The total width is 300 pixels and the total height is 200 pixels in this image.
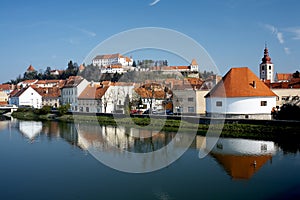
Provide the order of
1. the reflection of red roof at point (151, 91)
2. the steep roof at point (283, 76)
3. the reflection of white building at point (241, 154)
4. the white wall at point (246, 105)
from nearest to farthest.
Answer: the reflection of white building at point (241, 154) → the white wall at point (246, 105) → the reflection of red roof at point (151, 91) → the steep roof at point (283, 76)

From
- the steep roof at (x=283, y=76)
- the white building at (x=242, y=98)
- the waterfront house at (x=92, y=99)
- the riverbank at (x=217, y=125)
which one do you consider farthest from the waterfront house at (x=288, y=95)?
the steep roof at (x=283, y=76)

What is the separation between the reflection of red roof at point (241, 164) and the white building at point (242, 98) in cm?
831

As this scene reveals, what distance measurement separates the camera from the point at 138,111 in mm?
30703

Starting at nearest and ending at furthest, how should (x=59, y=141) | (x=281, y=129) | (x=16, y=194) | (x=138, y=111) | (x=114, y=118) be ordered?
(x=16, y=194)
(x=281, y=129)
(x=59, y=141)
(x=114, y=118)
(x=138, y=111)

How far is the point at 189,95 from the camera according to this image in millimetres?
28000

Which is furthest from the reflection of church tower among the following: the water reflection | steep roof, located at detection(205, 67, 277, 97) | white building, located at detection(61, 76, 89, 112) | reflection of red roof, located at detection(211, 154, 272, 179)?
reflection of red roof, located at detection(211, 154, 272, 179)

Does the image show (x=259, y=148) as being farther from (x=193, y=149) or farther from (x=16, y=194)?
(x=16, y=194)

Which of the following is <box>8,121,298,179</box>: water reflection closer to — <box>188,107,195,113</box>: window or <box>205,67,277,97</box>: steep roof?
<box>205,67,277,97</box>: steep roof

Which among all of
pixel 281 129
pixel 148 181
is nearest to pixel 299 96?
pixel 281 129

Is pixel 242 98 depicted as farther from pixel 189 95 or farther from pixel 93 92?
pixel 93 92

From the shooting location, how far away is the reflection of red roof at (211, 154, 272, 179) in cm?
1184

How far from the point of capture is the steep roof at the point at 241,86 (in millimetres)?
22414

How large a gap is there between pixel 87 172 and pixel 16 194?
2.96 metres

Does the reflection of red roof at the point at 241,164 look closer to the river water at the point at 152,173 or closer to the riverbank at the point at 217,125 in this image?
the river water at the point at 152,173
